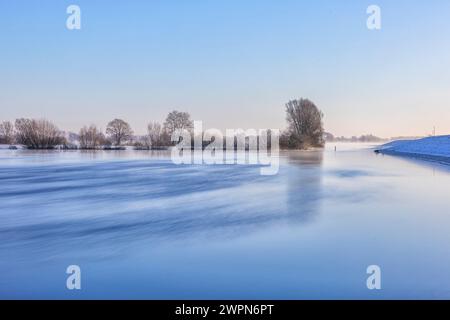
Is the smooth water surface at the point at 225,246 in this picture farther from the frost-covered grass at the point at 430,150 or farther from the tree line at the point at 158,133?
the tree line at the point at 158,133

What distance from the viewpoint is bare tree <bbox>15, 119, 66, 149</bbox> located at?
40812 millimetres

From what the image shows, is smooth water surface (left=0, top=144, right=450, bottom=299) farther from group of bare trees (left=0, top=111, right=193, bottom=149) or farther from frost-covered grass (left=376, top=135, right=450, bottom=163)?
group of bare trees (left=0, top=111, right=193, bottom=149)

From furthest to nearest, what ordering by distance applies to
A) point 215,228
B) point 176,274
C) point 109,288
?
1. point 215,228
2. point 176,274
3. point 109,288

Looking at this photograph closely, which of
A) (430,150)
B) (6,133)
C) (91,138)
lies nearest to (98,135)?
(91,138)

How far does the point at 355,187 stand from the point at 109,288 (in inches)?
256

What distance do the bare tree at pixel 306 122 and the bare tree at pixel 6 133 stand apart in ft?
133

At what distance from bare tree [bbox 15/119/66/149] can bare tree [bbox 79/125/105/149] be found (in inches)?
91.3

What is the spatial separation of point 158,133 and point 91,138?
373 inches

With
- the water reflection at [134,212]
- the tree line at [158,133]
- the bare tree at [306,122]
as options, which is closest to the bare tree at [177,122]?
the tree line at [158,133]

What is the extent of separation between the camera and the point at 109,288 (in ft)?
7.76

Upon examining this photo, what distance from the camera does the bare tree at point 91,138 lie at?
43.2 metres

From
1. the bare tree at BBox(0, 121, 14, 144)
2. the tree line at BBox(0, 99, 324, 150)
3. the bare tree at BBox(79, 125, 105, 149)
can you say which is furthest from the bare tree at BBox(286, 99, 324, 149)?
the bare tree at BBox(0, 121, 14, 144)

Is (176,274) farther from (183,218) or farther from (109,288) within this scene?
(183,218)

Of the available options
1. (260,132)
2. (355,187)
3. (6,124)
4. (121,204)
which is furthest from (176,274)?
(6,124)
